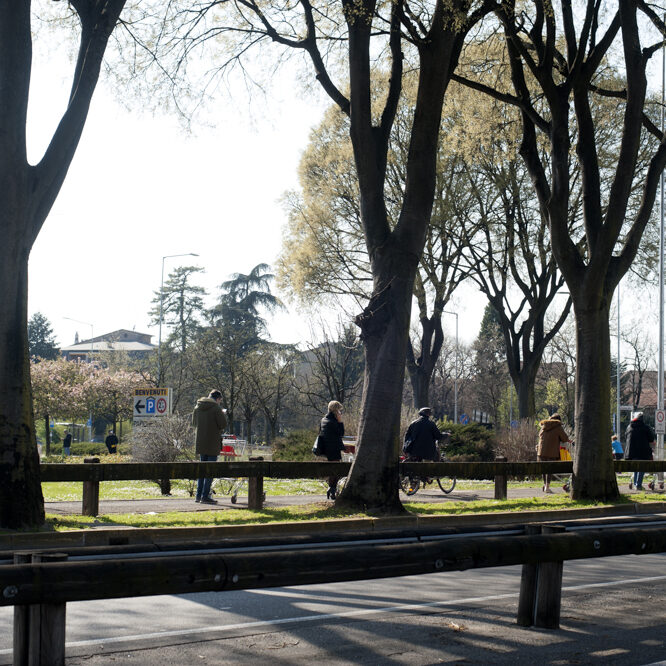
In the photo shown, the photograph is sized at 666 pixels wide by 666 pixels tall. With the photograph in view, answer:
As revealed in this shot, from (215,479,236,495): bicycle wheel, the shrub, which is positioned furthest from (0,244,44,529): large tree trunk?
the shrub

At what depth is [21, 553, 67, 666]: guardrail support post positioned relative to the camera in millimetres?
4609

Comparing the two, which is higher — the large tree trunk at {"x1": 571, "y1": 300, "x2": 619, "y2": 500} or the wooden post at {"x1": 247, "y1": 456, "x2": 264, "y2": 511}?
the large tree trunk at {"x1": 571, "y1": 300, "x2": 619, "y2": 500}

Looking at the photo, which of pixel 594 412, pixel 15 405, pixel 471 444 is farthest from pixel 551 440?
pixel 15 405

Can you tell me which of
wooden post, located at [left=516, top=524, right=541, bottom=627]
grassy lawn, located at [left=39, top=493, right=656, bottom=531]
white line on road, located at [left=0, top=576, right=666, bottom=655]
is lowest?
grassy lawn, located at [left=39, top=493, right=656, bottom=531]

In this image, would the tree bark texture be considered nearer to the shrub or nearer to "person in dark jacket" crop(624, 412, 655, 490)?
the shrub

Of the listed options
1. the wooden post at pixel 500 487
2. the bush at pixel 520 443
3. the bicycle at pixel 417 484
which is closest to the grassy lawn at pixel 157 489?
the bicycle at pixel 417 484

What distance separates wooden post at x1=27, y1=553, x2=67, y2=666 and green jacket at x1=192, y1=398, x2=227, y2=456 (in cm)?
1144

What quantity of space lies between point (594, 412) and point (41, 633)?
13994mm

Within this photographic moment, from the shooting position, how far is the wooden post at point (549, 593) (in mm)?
6203

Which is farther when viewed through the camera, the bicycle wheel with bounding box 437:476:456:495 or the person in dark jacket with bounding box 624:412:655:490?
the person in dark jacket with bounding box 624:412:655:490

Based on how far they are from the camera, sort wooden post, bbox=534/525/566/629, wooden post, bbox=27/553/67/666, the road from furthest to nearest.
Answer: wooden post, bbox=534/525/566/629, the road, wooden post, bbox=27/553/67/666

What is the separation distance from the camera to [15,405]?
11.1m

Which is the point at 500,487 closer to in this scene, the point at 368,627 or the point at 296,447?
the point at 296,447

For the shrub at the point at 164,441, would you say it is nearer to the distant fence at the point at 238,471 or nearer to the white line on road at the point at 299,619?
the distant fence at the point at 238,471
